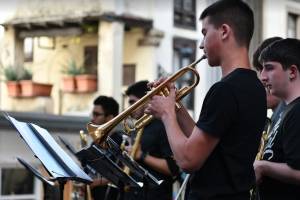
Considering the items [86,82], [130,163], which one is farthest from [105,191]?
[86,82]

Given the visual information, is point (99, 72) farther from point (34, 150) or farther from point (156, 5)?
point (34, 150)

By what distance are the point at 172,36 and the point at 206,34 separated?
11860 millimetres

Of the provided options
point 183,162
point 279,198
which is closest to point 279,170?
point 279,198

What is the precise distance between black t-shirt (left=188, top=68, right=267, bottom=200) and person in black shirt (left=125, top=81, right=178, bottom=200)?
2.10m

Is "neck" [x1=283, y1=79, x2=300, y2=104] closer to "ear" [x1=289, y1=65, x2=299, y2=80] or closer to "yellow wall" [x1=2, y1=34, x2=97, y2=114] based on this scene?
"ear" [x1=289, y1=65, x2=299, y2=80]

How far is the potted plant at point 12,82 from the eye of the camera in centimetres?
1295

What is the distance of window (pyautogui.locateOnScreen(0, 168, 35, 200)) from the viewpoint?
887 centimetres

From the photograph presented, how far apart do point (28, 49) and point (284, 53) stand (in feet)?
38.3

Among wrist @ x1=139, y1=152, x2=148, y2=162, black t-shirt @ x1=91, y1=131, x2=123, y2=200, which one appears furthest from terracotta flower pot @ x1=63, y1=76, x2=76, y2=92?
wrist @ x1=139, y1=152, x2=148, y2=162

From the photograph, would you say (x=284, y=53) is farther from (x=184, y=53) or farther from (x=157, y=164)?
(x=184, y=53)

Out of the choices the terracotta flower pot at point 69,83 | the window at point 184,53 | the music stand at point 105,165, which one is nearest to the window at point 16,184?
the terracotta flower pot at point 69,83

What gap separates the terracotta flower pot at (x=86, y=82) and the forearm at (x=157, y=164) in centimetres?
848

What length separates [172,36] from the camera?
48.1 feet

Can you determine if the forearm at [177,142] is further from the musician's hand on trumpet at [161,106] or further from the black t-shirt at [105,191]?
the black t-shirt at [105,191]
